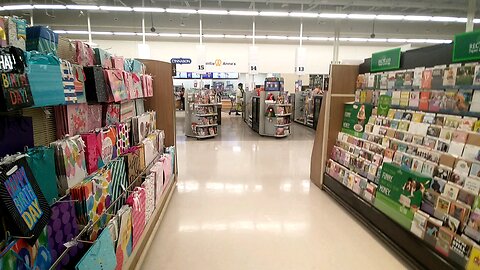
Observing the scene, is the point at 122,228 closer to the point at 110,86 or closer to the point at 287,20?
the point at 110,86

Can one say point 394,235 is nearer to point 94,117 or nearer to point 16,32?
point 94,117

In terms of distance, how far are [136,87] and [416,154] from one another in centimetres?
305

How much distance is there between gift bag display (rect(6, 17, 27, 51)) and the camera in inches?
54.4

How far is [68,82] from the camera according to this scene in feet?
5.64

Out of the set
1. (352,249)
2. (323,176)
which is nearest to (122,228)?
(352,249)

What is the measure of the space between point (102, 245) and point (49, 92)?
0.94m

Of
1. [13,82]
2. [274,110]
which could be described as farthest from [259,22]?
[13,82]

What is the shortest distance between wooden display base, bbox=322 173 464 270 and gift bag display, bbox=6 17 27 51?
330cm

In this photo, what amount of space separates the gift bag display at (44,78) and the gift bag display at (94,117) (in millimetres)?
637

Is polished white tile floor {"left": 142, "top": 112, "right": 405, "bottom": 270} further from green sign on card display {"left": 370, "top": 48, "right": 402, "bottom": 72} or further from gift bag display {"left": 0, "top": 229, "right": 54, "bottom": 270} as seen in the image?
green sign on card display {"left": 370, "top": 48, "right": 402, "bottom": 72}

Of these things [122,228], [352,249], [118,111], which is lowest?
[352,249]

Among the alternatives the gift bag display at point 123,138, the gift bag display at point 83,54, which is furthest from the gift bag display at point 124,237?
the gift bag display at point 83,54

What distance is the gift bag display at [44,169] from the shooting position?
1.34 meters

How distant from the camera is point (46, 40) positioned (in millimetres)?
1668
